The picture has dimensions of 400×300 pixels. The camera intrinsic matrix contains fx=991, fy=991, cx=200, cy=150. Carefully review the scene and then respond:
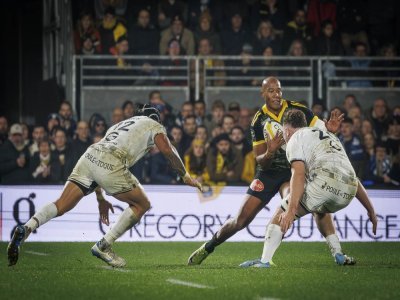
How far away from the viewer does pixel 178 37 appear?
2055cm

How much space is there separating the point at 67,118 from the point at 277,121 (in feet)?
24.2

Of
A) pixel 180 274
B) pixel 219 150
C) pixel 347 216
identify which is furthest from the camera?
pixel 219 150

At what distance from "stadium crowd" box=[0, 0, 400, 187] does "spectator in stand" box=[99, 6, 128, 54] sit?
21mm

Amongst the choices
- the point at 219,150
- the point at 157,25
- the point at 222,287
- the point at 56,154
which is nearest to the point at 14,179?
the point at 56,154

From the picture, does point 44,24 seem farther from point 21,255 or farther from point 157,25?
point 21,255

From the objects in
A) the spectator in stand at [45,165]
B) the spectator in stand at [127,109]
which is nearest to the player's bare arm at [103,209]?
the spectator in stand at [45,165]

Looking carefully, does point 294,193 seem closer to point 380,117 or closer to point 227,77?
point 380,117

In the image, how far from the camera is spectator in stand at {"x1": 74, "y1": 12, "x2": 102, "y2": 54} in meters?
20.7

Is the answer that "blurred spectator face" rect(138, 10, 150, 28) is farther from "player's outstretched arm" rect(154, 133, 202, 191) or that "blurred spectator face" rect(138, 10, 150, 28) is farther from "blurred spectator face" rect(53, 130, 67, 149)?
"player's outstretched arm" rect(154, 133, 202, 191)

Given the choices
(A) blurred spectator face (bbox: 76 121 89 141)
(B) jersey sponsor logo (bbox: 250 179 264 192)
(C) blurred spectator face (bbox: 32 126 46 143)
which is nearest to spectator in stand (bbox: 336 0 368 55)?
(A) blurred spectator face (bbox: 76 121 89 141)

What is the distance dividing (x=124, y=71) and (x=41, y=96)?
1.87 metres

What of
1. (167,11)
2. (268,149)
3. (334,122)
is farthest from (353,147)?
(334,122)

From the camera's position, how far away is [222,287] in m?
9.22

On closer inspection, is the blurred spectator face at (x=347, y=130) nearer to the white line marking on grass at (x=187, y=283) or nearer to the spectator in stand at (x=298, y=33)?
the spectator in stand at (x=298, y=33)
